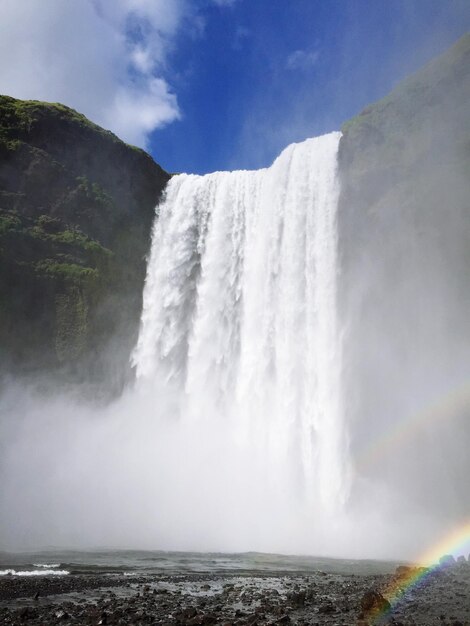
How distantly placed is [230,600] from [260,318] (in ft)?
82.1

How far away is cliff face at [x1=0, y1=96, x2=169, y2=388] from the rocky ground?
2555 cm

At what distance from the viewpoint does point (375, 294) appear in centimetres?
3359

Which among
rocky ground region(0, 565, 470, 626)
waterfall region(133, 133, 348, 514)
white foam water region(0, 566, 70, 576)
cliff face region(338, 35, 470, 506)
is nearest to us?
rocky ground region(0, 565, 470, 626)

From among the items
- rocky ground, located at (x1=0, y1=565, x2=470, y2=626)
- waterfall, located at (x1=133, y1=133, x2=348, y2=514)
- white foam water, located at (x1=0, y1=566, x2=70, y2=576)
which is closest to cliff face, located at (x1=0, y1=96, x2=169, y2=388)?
waterfall, located at (x1=133, y1=133, x2=348, y2=514)

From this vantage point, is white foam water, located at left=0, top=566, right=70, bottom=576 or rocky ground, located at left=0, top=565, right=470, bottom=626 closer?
rocky ground, located at left=0, top=565, right=470, bottom=626

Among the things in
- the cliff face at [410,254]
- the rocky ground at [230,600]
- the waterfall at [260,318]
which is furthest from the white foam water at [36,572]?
the cliff face at [410,254]

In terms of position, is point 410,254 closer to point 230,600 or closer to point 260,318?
point 260,318

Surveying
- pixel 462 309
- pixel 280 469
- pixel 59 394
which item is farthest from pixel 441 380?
pixel 59 394

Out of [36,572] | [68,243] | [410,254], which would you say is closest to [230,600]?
[36,572]

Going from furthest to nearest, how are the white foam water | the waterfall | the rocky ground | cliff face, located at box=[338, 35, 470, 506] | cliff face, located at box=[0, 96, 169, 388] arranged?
1. cliff face, located at box=[0, 96, 169, 388]
2. the waterfall
3. cliff face, located at box=[338, 35, 470, 506]
4. the white foam water
5. the rocky ground

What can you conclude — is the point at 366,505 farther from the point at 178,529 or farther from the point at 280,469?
the point at 178,529

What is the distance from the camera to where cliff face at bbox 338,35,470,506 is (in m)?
31.4

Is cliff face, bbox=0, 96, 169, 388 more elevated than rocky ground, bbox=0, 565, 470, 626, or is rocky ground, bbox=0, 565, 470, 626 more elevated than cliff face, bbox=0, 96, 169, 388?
cliff face, bbox=0, 96, 169, 388

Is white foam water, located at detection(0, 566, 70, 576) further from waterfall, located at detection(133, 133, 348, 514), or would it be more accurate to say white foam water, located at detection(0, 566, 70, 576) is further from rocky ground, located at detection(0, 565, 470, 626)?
waterfall, located at detection(133, 133, 348, 514)
